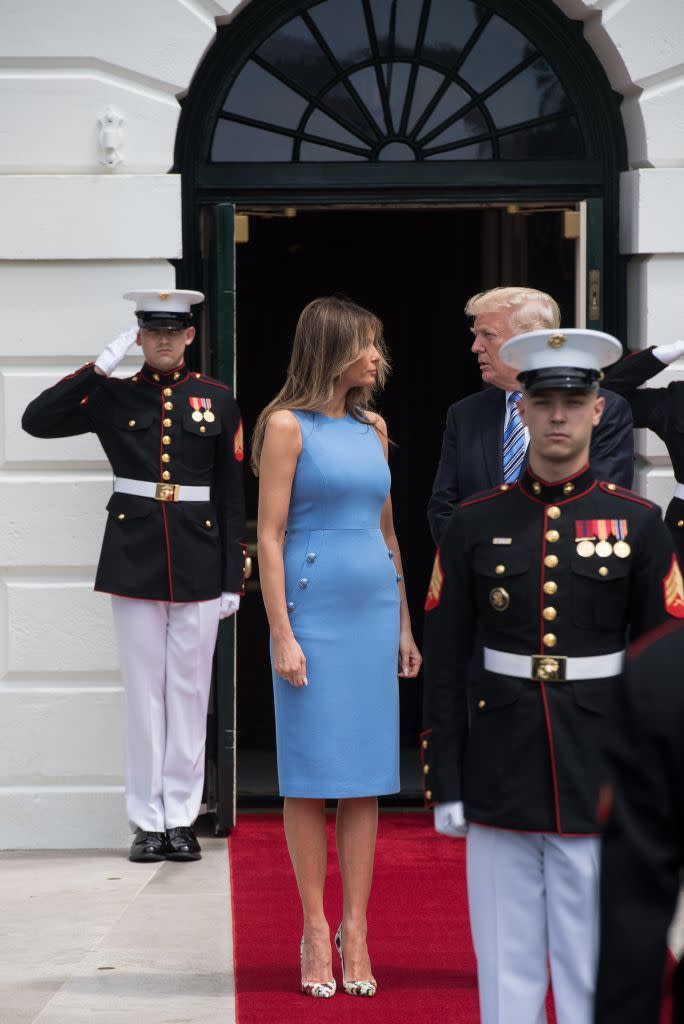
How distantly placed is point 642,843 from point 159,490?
4488 millimetres

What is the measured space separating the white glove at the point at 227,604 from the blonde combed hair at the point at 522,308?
206 cm

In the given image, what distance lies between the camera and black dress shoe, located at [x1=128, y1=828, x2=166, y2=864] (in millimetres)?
6047

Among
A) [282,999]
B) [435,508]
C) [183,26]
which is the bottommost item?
[282,999]

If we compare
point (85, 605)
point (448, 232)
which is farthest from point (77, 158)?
point (448, 232)

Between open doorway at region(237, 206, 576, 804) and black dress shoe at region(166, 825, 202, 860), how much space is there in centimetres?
218

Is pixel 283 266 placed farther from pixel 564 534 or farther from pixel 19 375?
pixel 564 534

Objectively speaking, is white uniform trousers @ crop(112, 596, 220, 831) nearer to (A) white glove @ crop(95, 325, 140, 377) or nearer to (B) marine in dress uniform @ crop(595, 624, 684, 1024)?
(A) white glove @ crop(95, 325, 140, 377)

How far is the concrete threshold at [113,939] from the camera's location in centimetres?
430

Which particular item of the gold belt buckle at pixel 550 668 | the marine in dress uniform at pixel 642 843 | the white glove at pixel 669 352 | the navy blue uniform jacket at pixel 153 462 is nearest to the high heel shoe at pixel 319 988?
the gold belt buckle at pixel 550 668

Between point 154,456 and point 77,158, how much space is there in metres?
1.19

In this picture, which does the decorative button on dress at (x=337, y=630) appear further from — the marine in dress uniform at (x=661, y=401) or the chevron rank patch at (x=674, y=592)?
the marine in dress uniform at (x=661, y=401)

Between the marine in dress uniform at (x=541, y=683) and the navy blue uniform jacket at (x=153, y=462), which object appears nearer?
the marine in dress uniform at (x=541, y=683)

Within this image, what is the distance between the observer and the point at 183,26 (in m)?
6.34

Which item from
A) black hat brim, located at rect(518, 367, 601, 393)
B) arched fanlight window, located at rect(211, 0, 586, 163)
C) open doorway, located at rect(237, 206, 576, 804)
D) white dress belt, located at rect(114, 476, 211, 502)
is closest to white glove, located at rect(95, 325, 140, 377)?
white dress belt, located at rect(114, 476, 211, 502)
